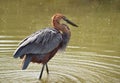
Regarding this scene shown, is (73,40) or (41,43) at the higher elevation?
(41,43)

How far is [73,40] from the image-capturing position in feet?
42.7

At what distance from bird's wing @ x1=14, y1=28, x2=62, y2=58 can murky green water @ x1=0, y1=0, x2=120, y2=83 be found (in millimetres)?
693

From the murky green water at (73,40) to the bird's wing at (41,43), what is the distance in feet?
2.27

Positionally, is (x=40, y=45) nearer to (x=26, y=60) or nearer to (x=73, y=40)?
(x=26, y=60)

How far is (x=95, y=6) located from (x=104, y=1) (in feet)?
6.40

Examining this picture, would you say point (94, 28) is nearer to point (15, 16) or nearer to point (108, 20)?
point (108, 20)

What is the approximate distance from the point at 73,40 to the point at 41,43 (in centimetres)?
445

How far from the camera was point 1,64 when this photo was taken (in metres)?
9.80

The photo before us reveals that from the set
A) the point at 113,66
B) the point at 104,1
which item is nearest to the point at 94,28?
the point at 113,66

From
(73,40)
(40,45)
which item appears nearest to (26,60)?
(40,45)

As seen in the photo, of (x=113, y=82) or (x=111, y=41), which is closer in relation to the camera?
(x=113, y=82)

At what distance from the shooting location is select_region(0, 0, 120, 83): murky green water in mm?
9031

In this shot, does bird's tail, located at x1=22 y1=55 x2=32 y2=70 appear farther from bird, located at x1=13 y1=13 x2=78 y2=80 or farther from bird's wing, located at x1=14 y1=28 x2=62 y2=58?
bird's wing, located at x1=14 y1=28 x2=62 y2=58

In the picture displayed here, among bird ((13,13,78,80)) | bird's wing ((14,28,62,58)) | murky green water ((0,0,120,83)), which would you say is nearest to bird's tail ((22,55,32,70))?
bird ((13,13,78,80))
